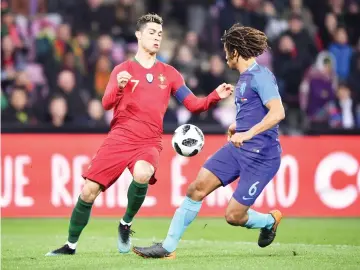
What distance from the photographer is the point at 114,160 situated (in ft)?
32.8

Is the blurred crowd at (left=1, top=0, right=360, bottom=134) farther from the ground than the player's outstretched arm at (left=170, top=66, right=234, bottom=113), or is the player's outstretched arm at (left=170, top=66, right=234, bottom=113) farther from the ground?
the player's outstretched arm at (left=170, top=66, right=234, bottom=113)

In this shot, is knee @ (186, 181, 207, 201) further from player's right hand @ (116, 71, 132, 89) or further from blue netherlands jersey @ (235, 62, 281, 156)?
player's right hand @ (116, 71, 132, 89)

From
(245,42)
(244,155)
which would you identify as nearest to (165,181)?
(244,155)

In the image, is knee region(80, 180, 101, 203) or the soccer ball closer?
knee region(80, 180, 101, 203)

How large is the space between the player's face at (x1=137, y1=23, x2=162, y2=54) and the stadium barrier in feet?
15.5

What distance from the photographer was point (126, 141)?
32.9 ft

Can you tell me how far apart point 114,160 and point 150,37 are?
1.29 metres

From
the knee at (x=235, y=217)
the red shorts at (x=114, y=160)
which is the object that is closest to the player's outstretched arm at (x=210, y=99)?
the red shorts at (x=114, y=160)

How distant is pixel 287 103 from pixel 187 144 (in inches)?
310

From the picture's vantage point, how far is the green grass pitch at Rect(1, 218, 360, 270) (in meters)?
9.23

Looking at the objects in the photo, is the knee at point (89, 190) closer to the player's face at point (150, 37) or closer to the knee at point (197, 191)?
the knee at point (197, 191)

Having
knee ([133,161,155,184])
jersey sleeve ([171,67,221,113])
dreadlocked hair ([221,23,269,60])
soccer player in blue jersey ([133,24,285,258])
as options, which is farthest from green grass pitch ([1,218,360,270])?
dreadlocked hair ([221,23,269,60])

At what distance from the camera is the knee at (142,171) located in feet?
32.4

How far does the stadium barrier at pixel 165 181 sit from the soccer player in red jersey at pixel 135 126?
15.0ft
